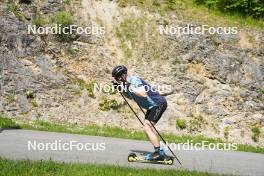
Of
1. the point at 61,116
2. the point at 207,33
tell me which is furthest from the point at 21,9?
the point at 207,33

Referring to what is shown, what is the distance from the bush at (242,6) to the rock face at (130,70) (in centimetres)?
232

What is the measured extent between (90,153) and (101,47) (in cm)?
1433

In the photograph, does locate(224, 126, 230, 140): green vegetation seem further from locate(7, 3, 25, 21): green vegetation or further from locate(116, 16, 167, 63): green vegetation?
locate(7, 3, 25, 21): green vegetation

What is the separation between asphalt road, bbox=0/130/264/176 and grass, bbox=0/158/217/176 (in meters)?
1.20

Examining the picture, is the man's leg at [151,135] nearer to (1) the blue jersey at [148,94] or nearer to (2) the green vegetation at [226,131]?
(1) the blue jersey at [148,94]

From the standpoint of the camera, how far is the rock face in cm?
2294

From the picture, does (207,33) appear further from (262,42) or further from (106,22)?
(106,22)

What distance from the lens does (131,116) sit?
23469mm

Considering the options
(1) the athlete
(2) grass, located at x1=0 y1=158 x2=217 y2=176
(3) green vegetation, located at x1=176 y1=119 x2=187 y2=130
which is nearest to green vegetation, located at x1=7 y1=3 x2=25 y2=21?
(3) green vegetation, located at x1=176 y1=119 x2=187 y2=130

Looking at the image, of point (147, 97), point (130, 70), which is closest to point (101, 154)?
point (147, 97)

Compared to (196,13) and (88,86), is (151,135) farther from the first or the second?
(196,13)

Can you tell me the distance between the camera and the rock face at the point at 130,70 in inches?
903

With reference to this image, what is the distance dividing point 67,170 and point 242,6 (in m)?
23.3

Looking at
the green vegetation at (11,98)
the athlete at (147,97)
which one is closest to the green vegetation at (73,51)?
the green vegetation at (11,98)
